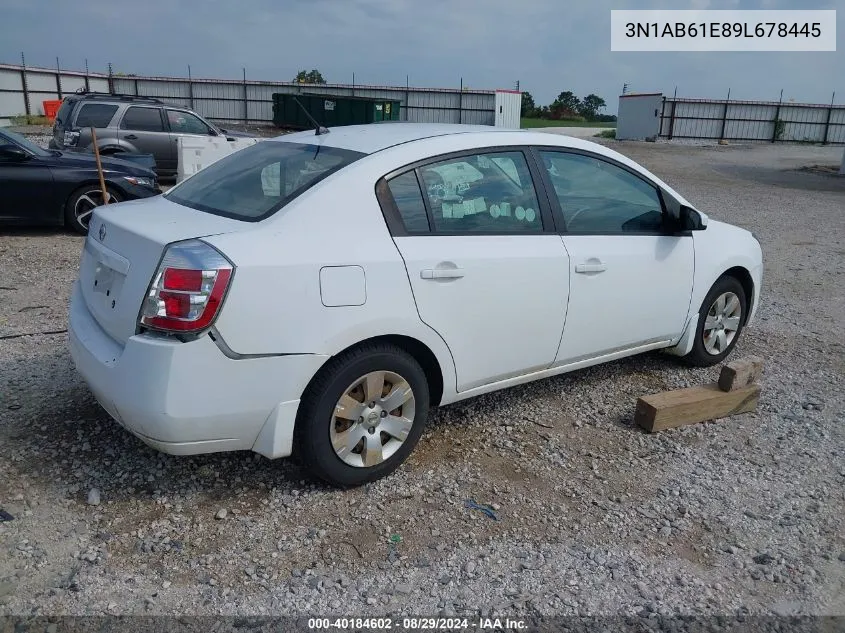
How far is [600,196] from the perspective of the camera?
4.13m

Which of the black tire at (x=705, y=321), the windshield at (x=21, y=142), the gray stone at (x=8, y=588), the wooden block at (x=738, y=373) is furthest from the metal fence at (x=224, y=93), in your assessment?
the gray stone at (x=8, y=588)

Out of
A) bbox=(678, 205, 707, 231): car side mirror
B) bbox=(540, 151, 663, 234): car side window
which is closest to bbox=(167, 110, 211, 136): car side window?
bbox=(540, 151, 663, 234): car side window

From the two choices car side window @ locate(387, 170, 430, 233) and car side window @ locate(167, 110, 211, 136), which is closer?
car side window @ locate(387, 170, 430, 233)

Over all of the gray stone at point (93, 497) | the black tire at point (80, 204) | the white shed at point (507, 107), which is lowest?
the gray stone at point (93, 497)

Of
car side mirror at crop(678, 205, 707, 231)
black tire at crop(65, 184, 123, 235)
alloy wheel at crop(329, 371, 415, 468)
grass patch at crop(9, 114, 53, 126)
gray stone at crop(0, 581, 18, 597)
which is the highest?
grass patch at crop(9, 114, 53, 126)

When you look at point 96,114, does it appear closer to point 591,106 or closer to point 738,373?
point 738,373

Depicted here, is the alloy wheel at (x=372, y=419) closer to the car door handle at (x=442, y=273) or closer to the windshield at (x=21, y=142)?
the car door handle at (x=442, y=273)

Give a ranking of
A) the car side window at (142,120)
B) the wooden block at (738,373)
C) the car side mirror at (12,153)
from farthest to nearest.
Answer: the car side window at (142,120) < the car side mirror at (12,153) < the wooden block at (738,373)

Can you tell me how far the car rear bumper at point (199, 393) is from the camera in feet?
9.05

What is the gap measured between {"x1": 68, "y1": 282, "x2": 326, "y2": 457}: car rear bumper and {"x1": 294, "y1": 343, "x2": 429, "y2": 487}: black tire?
74mm

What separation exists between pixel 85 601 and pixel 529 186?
2803 millimetres

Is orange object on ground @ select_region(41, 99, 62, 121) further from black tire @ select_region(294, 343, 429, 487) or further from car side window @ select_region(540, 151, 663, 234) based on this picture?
black tire @ select_region(294, 343, 429, 487)

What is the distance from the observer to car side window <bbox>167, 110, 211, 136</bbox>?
1356cm

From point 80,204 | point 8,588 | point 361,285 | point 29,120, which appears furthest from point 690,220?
point 29,120
